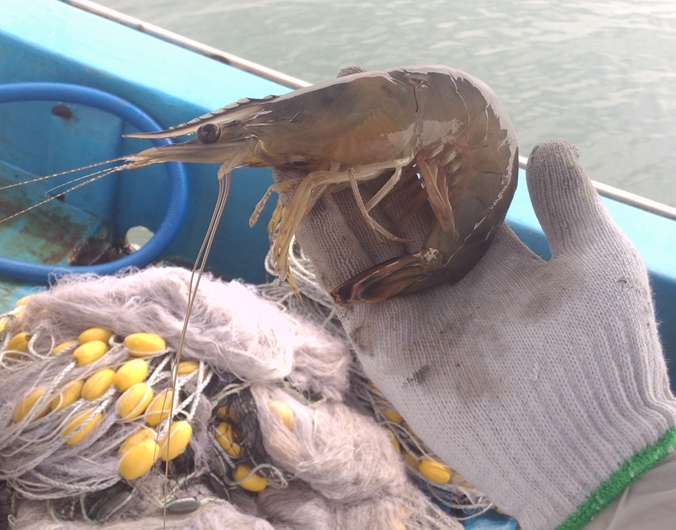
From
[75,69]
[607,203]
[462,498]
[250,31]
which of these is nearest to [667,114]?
[607,203]

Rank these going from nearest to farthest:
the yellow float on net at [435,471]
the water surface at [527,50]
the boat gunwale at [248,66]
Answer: the yellow float on net at [435,471] < the boat gunwale at [248,66] < the water surface at [527,50]

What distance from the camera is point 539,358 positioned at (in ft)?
3.92

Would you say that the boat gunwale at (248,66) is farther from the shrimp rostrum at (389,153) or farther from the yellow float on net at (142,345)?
the yellow float on net at (142,345)

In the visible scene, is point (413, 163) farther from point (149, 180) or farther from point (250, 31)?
point (250, 31)

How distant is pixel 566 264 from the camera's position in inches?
51.0

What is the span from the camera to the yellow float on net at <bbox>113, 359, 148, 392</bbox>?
4.64ft

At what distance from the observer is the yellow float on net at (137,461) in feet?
4.30

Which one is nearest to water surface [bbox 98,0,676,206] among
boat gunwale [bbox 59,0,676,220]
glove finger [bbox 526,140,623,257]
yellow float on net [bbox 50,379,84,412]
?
boat gunwale [bbox 59,0,676,220]

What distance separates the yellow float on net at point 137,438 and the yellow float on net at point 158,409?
28 millimetres

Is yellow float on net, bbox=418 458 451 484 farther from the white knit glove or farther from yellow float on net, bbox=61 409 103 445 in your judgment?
yellow float on net, bbox=61 409 103 445

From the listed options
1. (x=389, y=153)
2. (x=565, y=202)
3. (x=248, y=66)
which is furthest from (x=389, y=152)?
(x=248, y=66)

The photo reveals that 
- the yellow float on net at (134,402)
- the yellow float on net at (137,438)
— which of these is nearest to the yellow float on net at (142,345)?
the yellow float on net at (134,402)

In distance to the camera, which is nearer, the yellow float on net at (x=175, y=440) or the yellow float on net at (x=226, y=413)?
the yellow float on net at (x=175, y=440)

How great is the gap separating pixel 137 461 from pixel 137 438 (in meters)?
0.06
